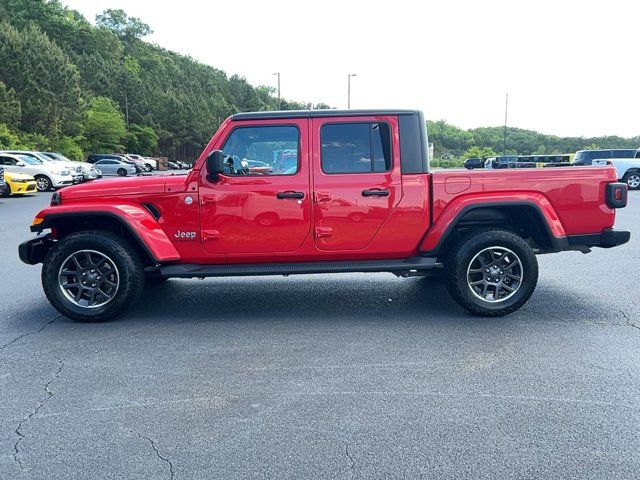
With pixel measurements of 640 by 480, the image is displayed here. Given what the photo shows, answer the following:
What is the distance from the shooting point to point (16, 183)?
20.5 m

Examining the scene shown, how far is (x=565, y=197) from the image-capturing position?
215 inches

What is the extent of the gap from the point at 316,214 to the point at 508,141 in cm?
10983

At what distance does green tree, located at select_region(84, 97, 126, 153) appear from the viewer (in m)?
60.0

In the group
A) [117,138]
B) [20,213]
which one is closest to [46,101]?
[117,138]

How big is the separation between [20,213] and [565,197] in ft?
47.7

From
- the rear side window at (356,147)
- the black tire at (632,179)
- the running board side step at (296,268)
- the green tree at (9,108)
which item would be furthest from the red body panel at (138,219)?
the green tree at (9,108)

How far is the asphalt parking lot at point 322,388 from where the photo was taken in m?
2.92

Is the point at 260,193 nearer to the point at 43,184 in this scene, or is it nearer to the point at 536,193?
the point at 536,193

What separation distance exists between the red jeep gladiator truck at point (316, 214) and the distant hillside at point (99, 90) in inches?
1582

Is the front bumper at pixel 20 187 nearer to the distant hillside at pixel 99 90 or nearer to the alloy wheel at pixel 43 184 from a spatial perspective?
the alloy wheel at pixel 43 184

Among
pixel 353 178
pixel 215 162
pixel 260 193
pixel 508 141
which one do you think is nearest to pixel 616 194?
pixel 353 178

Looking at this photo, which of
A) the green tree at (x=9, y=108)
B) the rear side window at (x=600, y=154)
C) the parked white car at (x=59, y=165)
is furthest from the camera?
the green tree at (x=9, y=108)

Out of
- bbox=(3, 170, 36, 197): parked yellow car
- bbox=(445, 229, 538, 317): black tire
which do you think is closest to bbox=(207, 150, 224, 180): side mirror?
bbox=(445, 229, 538, 317): black tire

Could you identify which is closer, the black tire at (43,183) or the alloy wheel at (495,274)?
the alloy wheel at (495,274)
